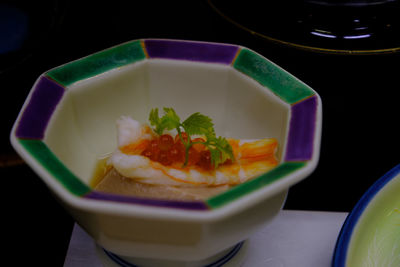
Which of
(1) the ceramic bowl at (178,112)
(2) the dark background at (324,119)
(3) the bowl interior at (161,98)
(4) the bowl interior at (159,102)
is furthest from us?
(2) the dark background at (324,119)

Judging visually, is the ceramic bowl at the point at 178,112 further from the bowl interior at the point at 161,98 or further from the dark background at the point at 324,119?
the dark background at the point at 324,119

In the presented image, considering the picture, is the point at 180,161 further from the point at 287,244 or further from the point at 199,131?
the point at 287,244

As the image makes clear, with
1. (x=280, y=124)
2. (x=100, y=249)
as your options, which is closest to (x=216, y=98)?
(x=280, y=124)

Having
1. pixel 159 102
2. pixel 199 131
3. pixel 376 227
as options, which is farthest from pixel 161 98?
pixel 376 227

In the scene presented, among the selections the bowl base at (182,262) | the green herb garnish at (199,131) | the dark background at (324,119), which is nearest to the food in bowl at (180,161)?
the green herb garnish at (199,131)

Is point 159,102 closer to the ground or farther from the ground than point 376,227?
farther from the ground

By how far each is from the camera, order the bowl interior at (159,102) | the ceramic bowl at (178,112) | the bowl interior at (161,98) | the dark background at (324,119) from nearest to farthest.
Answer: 1. the ceramic bowl at (178,112)
2. the bowl interior at (161,98)
3. the bowl interior at (159,102)
4. the dark background at (324,119)
